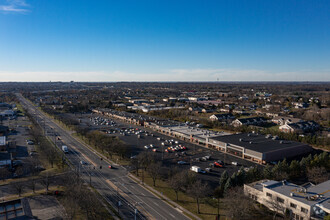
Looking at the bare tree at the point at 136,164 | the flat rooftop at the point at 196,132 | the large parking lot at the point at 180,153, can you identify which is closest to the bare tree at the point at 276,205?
the large parking lot at the point at 180,153

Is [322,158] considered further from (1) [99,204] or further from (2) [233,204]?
(1) [99,204]

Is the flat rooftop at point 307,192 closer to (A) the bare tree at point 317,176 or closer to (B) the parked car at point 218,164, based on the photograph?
(A) the bare tree at point 317,176

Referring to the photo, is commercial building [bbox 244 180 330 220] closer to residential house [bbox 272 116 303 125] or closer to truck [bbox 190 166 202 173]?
truck [bbox 190 166 202 173]

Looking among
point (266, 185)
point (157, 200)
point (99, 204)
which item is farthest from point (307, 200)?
point (99, 204)

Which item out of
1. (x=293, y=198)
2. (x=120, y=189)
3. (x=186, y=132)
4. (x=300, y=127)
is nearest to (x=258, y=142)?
(x=186, y=132)

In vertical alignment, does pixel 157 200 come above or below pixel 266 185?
below
